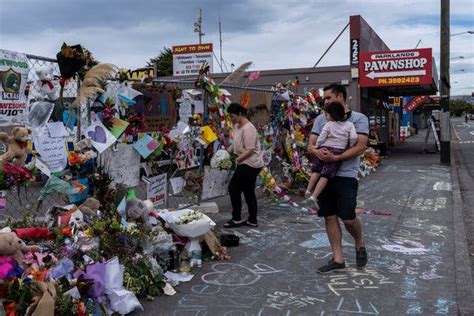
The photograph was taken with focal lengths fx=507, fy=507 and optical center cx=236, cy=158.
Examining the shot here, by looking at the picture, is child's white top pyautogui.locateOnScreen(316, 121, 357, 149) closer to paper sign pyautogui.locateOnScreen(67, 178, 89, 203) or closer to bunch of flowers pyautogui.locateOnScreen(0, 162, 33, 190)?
paper sign pyautogui.locateOnScreen(67, 178, 89, 203)

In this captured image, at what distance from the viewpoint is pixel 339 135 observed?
477 centimetres

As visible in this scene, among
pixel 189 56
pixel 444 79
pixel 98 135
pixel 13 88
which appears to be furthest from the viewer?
pixel 189 56

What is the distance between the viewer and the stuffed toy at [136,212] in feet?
15.7

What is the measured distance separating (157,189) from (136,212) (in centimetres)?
128

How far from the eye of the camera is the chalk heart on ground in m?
4.66

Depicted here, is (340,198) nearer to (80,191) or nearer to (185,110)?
(80,191)

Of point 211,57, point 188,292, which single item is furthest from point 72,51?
point 211,57

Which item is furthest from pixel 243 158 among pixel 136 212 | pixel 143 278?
pixel 143 278

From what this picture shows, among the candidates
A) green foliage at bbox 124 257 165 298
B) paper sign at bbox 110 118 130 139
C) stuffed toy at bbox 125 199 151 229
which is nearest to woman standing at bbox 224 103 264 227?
paper sign at bbox 110 118 130 139

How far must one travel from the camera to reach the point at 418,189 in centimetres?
1099

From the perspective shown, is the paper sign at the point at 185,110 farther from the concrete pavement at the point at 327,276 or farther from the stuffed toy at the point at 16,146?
Answer: the stuffed toy at the point at 16,146

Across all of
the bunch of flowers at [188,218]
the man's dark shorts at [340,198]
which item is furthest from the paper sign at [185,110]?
the man's dark shorts at [340,198]

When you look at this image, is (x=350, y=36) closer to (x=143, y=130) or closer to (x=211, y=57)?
(x=211, y=57)

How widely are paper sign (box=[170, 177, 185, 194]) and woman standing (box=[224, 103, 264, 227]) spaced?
0.67 metres
